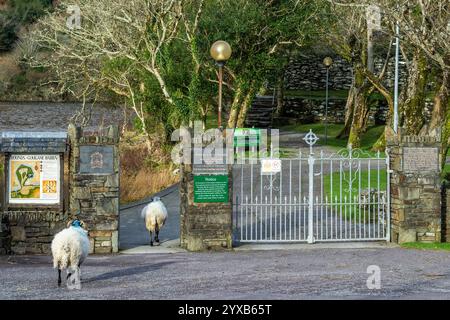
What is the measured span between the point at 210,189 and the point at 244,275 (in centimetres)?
397

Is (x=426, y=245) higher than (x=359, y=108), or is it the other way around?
(x=359, y=108)

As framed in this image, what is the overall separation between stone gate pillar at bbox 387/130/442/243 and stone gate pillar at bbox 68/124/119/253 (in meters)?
6.32

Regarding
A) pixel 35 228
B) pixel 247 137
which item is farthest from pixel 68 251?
pixel 247 137

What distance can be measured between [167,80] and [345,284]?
22.1 metres

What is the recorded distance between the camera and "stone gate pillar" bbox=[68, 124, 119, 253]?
1812 centimetres

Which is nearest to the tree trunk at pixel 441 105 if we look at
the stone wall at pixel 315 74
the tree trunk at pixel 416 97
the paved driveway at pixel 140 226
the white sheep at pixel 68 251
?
the tree trunk at pixel 416 97

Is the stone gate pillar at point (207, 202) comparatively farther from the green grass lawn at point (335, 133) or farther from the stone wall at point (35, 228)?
the green grass lawn at point (335, 133)

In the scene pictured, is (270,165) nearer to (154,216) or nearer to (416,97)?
(154,216)

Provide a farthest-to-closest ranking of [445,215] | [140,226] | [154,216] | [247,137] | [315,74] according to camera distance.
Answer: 1. [315,74]
2. [247,137]
3. [140,226]
4. [445,215]
5. [154,216]

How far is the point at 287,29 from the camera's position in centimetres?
3553

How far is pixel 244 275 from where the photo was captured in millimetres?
14922

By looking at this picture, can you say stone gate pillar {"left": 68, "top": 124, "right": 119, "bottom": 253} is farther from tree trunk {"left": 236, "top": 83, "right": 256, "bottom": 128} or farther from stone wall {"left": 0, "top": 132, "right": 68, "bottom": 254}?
tree trunk {"left": 236, "top": 83, "right": 256, "bottom": 128}

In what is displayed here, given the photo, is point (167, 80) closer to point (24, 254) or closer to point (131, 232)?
point (131, 232)

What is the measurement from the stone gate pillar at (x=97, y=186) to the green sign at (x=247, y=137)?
1512 cm
